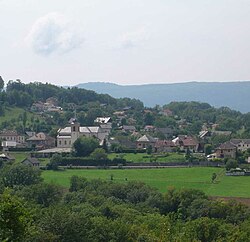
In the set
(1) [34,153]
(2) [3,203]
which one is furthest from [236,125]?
(2) [3,203]

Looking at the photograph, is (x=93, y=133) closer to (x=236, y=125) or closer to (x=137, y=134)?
(x=137, y=134)

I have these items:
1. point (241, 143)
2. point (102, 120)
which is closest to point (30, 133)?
point (102, 120)

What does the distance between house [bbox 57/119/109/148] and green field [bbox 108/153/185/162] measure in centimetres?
885

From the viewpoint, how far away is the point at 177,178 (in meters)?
57.0

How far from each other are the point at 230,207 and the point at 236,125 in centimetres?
7178

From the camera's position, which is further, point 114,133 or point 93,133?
point 114,133

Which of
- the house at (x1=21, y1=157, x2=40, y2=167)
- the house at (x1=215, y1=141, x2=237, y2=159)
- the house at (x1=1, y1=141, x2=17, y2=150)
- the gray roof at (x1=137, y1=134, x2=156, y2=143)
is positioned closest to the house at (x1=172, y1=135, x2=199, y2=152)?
the gray roof at (x1=137, y1=134, x2=156, y2=143)

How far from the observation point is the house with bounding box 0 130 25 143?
82.2 meters

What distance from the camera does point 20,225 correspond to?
20.6 metres

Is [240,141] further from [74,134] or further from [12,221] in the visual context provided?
[12,221]

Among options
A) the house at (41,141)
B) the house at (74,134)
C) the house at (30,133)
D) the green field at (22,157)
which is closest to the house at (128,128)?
the house at (74,134)

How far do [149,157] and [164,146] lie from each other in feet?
31.6

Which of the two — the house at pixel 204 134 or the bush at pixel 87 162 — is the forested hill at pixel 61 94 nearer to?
the house at pixel 204 134

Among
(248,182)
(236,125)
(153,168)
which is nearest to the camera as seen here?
(248,182)
